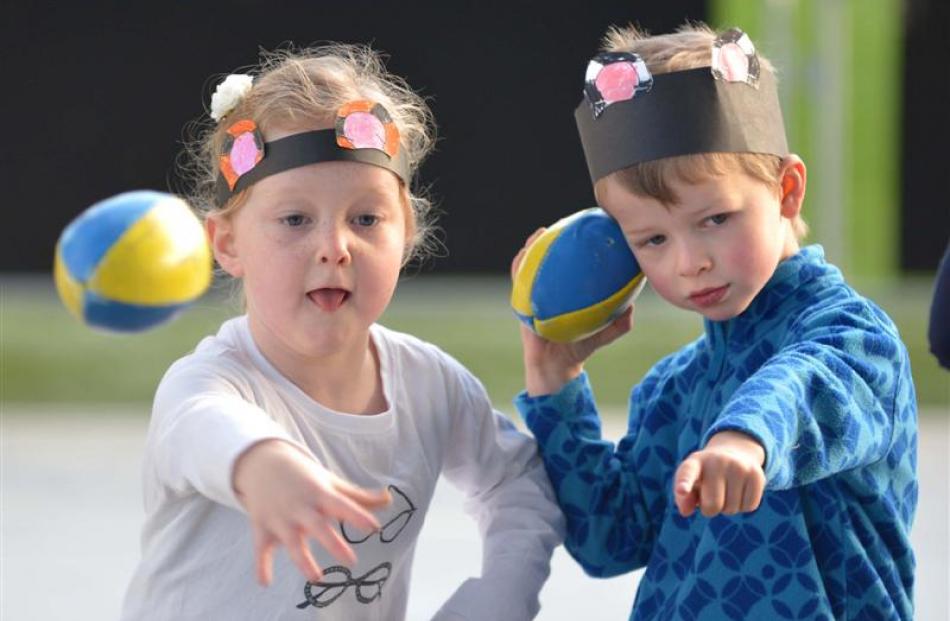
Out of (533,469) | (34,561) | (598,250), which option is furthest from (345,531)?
(34,561)

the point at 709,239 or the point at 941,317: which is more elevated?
the point at 709,239

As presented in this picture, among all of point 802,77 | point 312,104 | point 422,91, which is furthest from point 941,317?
point 422,91

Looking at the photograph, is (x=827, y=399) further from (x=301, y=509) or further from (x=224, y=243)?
(x=224, y=243)

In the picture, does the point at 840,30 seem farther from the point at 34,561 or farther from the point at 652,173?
the point at 652,173

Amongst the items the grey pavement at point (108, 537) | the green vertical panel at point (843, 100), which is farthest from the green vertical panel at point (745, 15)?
the grey pavement at point (108, 537)

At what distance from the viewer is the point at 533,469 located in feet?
8.66

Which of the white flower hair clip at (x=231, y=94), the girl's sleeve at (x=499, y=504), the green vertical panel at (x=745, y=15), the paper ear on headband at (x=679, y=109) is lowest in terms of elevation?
the green vertical panel at (x=745, y=15)

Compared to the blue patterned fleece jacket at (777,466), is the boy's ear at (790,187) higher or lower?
higher

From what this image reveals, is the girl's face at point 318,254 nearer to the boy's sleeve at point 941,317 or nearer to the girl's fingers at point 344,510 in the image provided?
the girl's fingers at point 344,510

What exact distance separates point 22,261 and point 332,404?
24.8 feet

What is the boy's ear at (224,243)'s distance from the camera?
252 cm

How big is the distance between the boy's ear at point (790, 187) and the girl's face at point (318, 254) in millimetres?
598

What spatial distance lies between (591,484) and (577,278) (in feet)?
1.14

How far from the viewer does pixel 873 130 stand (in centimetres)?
902
